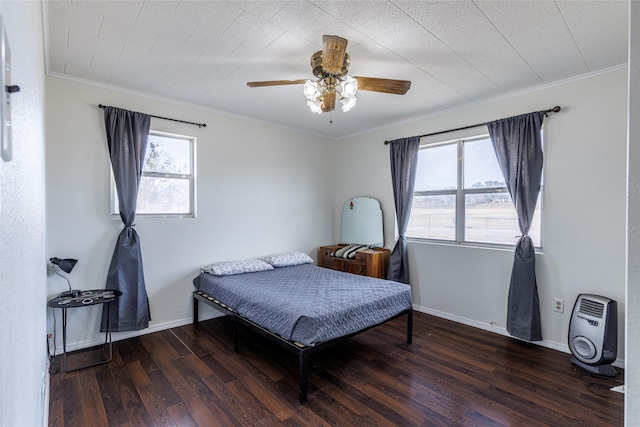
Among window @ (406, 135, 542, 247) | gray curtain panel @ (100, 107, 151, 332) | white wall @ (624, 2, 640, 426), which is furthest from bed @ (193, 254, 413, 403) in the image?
white wall @ (624, 2, 640, 426)

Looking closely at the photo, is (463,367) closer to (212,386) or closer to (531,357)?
(531,357)

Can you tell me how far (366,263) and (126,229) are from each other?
281cm

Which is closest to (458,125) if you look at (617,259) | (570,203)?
(570,203)

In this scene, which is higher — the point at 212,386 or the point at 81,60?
the point at 81,60

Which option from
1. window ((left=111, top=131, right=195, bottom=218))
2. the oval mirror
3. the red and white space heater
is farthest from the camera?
the oval mirror

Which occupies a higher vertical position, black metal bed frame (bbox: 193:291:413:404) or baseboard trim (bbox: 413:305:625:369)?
black metal bed frame (bbox: 193:291:413:404)

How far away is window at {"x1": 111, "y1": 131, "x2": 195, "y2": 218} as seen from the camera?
3.36m

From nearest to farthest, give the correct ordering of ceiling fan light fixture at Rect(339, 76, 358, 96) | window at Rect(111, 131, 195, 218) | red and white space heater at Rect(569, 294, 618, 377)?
ceiling fan light fixture at Rect(339, 76, 358, 96), red and white space heater at Rect(569, 294, 618, 377), window at Rect(111, 131, 195, 218)

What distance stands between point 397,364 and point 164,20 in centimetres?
321

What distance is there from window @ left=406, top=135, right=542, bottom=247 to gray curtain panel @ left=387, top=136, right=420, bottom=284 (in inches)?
6.1

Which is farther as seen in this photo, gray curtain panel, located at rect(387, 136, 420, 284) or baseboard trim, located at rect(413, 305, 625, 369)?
gray curtain panel, located at rect(387, 136, 420, 284)

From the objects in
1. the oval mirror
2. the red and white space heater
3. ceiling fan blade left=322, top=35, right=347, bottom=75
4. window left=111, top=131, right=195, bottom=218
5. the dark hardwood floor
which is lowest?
the dark hardwood floor

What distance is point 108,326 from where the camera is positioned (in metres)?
2.84

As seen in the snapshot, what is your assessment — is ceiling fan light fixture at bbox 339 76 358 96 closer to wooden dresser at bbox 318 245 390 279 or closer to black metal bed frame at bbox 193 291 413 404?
black metal bed frame at bbox 193 291 413 404
